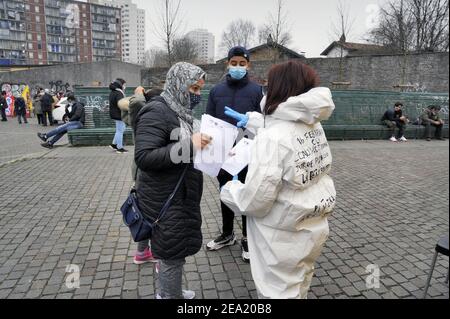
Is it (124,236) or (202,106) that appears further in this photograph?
(202,106)

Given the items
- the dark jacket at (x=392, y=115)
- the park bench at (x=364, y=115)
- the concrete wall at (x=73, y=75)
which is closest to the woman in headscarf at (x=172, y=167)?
the park bench at (x=364, y=115)

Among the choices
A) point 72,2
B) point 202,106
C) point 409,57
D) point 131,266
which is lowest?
point 131,266

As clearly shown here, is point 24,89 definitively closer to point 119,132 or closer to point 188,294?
point 119,132

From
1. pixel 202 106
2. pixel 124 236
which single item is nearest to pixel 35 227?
pixel 124 236

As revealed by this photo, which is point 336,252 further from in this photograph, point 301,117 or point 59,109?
point 59,109

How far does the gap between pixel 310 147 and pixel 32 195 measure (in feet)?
16.8

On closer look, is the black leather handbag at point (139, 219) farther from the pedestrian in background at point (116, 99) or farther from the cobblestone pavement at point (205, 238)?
the pedestrian in background at point (116, 99)

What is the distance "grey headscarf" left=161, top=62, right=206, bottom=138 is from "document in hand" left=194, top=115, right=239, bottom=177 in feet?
0.46

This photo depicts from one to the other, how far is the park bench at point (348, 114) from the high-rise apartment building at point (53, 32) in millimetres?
84956

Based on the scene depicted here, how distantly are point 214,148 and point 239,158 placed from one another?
7.8 inches

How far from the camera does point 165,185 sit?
92.0 inches

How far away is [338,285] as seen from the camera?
3201 millimetres

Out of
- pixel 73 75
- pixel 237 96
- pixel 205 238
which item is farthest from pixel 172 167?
pixel 73 75

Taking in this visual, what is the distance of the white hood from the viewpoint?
2.03m
